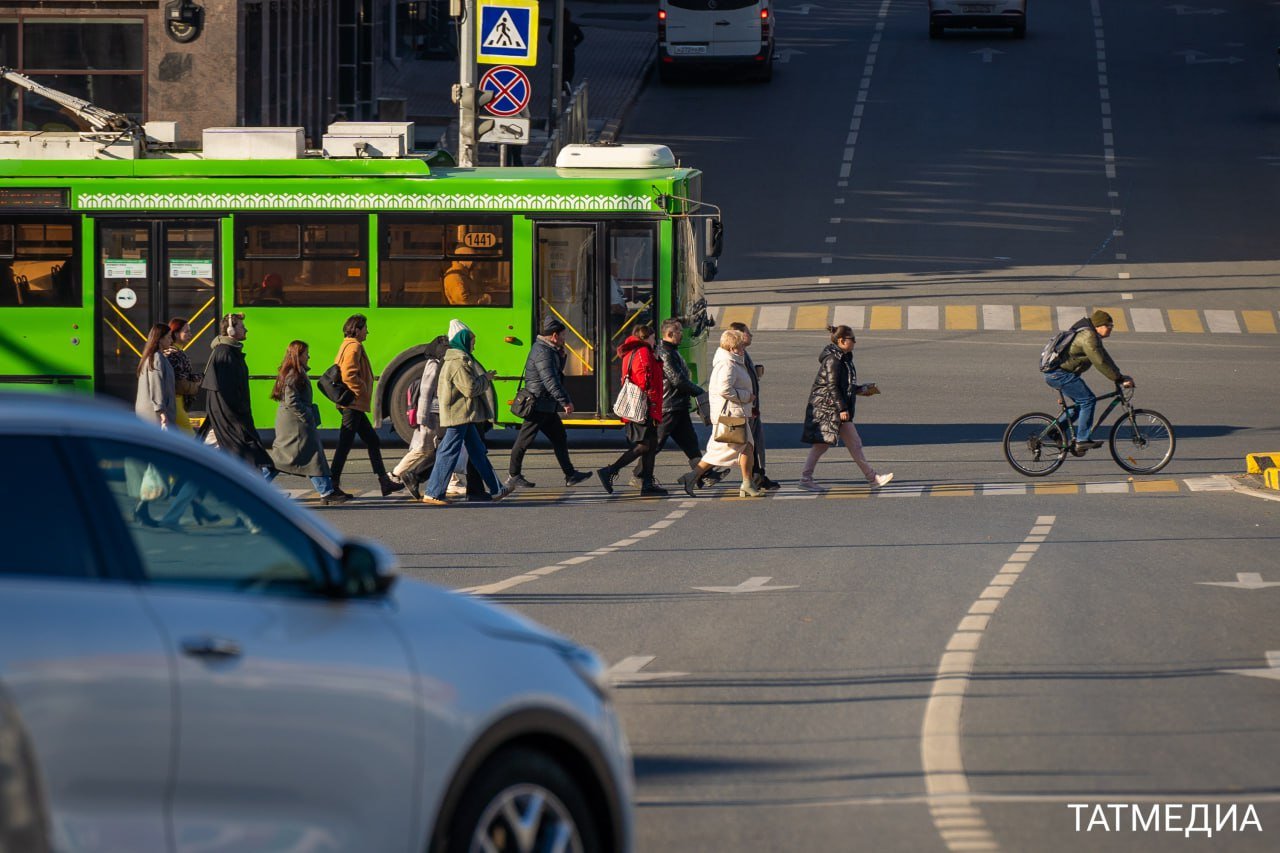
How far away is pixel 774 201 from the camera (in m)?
39.1

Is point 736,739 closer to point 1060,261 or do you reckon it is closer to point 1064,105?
point 1060,261

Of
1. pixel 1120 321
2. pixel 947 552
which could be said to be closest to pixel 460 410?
pixel 947 552

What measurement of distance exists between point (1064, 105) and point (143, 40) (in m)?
23.9

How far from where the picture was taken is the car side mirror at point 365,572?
5000 mm

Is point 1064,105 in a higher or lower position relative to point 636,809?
higher

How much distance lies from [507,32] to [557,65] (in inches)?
423

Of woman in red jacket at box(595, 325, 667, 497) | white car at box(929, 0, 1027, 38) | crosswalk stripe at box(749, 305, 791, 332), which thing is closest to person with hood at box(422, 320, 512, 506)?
woman in red jacket at box(595, 325, 667, 497)

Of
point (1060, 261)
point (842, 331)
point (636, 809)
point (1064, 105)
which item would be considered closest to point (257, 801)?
point (636, 809)

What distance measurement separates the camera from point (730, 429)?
1797cm

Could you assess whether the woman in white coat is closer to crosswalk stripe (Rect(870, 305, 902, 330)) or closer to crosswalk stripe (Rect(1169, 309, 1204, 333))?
crosswalk stripe (Rect(870, 305, 902, 330))

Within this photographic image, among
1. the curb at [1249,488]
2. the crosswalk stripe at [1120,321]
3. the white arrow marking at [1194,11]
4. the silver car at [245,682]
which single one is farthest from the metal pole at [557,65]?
the silver car at [245,682]

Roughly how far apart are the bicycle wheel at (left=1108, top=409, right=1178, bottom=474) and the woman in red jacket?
4.63 m

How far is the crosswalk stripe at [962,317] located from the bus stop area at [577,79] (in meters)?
9.49

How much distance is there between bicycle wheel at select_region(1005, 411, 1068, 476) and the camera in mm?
19328
